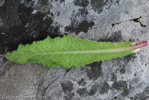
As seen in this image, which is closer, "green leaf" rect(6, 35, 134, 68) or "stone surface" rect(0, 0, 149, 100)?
"green leaf" rect(6, 35, 134, 68)

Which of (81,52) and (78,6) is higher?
(78,6)

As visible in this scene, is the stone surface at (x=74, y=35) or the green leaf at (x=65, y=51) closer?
the green leaf at (x=65, y=51)

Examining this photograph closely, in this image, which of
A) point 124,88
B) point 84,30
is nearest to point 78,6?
point 84,30

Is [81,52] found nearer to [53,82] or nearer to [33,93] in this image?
[53,82]
